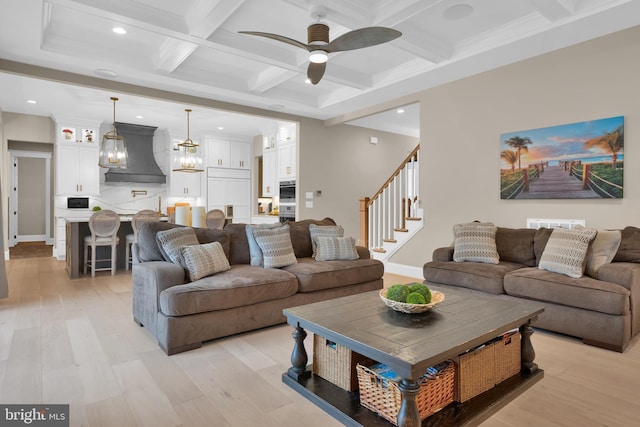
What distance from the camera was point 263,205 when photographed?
31.7 feet

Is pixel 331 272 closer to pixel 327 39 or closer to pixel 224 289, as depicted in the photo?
pixel 224 289

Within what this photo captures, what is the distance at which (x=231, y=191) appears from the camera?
941cm

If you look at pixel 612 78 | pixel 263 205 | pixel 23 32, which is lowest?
pixel 263 205

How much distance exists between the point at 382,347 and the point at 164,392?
1.38 meters

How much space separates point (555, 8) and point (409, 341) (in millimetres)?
3382

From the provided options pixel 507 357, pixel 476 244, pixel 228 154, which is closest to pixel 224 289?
pixel 507 357

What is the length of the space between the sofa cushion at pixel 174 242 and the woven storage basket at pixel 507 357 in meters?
2.47

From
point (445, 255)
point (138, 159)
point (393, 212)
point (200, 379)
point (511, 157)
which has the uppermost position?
point (138, 159)

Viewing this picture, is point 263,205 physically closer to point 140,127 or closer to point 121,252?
point 140,127

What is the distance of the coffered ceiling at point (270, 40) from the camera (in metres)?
3.39

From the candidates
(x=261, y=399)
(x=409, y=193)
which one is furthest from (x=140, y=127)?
(x=261, y=399)

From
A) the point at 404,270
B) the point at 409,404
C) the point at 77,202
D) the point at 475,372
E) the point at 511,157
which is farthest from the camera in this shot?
the point at 77,202

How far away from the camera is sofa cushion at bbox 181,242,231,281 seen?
10.2 ft

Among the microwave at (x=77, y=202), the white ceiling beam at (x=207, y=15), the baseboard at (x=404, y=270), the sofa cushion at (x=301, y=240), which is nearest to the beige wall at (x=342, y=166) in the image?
the baseboard at (x=404, y=270)
